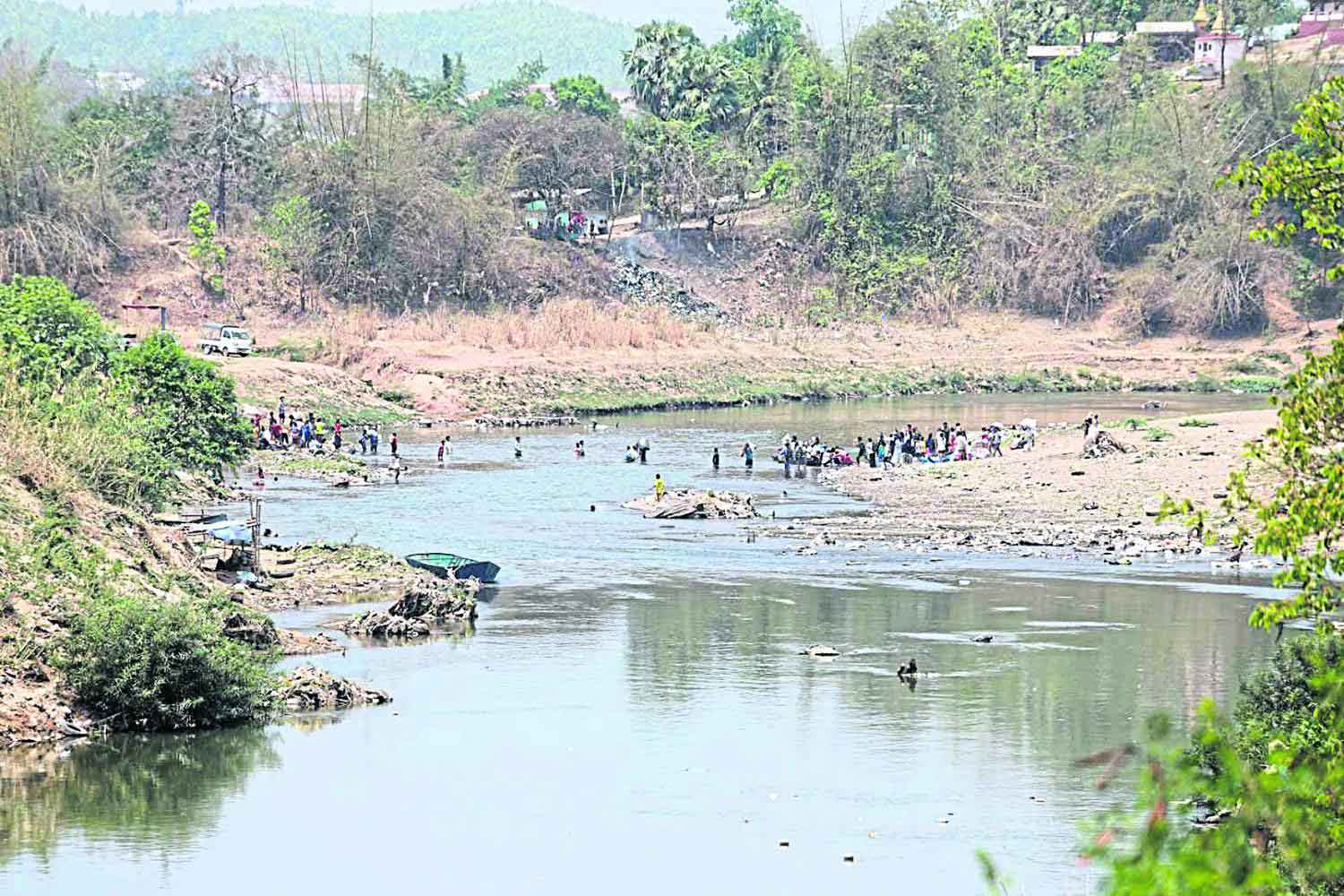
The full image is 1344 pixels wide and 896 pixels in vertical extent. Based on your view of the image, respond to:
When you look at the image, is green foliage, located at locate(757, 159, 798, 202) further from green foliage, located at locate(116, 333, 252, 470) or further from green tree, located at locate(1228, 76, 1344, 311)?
green tree, located at locate(1228, 76, 1344, 311)

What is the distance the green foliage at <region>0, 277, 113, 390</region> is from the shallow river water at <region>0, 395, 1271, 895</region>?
43.5 feet

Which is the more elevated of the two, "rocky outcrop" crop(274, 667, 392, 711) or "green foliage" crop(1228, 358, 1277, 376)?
"green foliage" crop(1228, 358, 1277, 376)

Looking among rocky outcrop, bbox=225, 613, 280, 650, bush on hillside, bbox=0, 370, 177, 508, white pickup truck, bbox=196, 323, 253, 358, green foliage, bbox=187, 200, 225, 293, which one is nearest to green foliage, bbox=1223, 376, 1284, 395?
white pickup truck, bbox=196, 323, 253, 358

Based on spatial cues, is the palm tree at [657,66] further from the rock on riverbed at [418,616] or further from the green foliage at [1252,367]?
the rock on riverbed at [418,616]

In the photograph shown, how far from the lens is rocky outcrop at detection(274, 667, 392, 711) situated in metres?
31.0

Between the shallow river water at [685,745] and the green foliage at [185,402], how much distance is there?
7.33m

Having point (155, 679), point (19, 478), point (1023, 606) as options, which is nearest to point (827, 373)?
point (1023, 606)

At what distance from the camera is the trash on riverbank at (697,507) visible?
51312mm

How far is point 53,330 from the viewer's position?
57.3 m

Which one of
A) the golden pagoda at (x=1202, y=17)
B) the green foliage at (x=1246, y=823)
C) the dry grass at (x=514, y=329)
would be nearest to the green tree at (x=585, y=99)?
the dry grass at (x=514, y=329)

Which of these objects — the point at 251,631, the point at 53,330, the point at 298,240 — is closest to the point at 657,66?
the point at 298,240

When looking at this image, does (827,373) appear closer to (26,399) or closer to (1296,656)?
(26,399)

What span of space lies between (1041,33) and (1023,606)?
100 metres

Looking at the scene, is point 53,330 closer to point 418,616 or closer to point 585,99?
point 418,616
